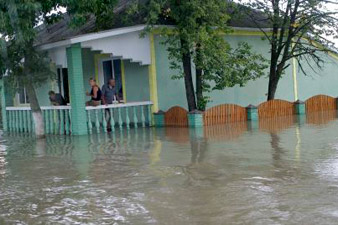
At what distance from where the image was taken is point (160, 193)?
6930mm

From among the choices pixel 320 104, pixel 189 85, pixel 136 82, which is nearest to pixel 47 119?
pixel 136 82

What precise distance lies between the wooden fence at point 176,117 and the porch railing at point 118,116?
0.72m

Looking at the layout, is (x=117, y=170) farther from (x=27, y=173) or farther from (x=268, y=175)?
(x=268, y=175)

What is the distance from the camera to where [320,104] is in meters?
20.8

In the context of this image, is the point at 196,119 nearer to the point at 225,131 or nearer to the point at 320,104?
the point at 225,131

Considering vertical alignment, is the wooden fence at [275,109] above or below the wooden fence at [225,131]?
above

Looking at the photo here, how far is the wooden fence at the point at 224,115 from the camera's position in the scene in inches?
656

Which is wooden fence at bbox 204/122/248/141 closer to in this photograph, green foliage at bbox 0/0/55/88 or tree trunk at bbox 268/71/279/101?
tree trunk at bbox 268/71/279/101

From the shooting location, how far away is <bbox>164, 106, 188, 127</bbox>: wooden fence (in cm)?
1678

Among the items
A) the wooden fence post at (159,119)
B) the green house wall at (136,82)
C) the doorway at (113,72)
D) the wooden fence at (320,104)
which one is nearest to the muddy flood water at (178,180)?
the wooden fence post at (159,119)

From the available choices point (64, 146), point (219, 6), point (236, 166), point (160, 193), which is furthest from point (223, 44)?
point (160, 193)

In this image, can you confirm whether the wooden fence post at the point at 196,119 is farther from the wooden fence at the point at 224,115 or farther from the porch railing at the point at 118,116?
the porch railing at the point at 118,116

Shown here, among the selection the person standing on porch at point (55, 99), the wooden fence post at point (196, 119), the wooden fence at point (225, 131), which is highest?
the person standing on porch at point (55, 99)

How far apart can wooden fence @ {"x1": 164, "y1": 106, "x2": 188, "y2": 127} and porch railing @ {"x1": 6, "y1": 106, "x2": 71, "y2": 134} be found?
325cm
